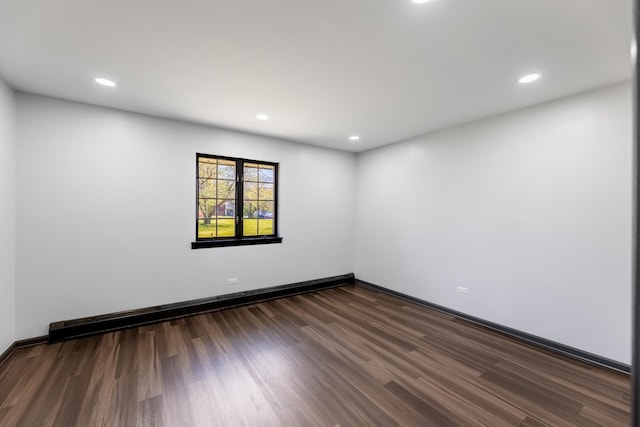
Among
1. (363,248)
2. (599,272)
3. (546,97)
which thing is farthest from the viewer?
(363,248)

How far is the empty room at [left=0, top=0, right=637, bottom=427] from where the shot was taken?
1.86m

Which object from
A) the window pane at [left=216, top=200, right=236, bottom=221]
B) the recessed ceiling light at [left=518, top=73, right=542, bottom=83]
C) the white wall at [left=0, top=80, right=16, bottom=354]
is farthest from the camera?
the window pane at [left=216, top=200, right=236, bottom=221]

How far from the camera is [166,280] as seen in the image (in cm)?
348

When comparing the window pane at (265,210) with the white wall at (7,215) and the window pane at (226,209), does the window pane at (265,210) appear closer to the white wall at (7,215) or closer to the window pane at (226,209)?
the window pane at (226,209)

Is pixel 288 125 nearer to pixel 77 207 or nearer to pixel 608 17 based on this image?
pixel 77 207

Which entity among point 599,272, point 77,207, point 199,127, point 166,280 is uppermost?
point 199,127

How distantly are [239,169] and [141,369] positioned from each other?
2.67 metres

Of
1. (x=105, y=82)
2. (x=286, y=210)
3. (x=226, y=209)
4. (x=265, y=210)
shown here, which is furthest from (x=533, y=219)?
(x=105, y=82)

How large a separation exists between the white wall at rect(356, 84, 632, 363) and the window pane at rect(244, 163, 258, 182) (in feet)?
7.65

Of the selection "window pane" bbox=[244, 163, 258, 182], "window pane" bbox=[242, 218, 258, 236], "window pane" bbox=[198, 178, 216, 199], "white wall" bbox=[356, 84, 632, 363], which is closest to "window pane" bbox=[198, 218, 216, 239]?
"window pane" bbox=[198, 178, 216, 199]

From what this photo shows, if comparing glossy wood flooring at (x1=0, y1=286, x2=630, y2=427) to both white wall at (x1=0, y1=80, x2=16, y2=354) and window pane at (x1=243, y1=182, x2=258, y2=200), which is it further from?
window pane at (x1=243, y1=182, x2=258, y2=200)

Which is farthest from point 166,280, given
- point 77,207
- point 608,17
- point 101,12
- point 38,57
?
point 608,17

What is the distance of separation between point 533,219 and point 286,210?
3251mm

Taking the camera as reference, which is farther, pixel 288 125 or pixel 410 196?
pixel 410 196
